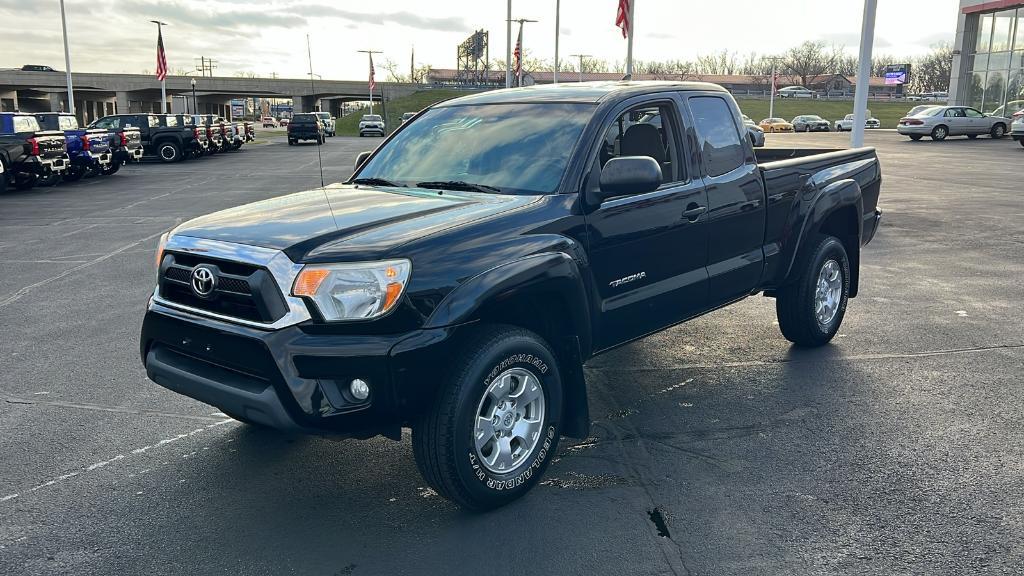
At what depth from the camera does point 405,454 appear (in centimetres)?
455

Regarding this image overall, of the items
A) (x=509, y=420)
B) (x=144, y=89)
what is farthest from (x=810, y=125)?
(x=144, y=89)

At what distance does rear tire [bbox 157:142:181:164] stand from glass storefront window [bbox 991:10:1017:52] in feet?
143

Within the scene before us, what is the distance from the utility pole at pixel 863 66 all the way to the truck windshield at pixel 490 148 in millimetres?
11407

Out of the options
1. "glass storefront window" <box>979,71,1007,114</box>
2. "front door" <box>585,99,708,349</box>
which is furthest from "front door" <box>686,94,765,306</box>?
"glass storefront window" <box>979,71,1007,114</box>

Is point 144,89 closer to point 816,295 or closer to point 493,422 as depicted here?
point 816,295

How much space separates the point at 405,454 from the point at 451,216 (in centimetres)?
141

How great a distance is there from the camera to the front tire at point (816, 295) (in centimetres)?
618

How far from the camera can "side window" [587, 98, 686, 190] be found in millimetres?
4824

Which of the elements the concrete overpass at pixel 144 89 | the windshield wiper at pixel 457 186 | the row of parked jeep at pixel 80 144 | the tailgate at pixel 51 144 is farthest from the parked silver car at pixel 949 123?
the concrete overpass at pixel 144 89

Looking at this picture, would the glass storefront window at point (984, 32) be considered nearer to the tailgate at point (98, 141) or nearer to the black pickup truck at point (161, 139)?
the black pickup truck at point (161, 139)

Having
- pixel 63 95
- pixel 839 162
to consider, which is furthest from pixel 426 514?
pixel 63 95

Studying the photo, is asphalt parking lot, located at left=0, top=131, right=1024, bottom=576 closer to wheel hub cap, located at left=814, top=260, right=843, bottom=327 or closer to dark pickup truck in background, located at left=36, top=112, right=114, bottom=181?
wheel hub cap, located at left=814, top=260, right=843, bottom=327

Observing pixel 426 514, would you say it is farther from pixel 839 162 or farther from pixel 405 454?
pixel 839 162

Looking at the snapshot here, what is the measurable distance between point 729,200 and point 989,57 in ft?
172
